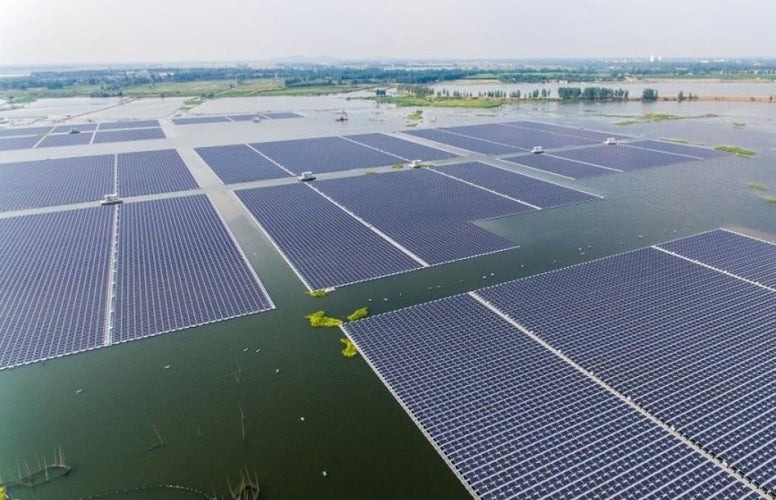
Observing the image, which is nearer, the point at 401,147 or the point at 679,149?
the point at 679,149

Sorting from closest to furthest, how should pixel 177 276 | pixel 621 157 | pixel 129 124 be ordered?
pixel 177 276, pixel 621 157, pixel 129 124

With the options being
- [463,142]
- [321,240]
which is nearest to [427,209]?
[321,240]

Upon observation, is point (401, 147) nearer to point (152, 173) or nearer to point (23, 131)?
point (152, 173)

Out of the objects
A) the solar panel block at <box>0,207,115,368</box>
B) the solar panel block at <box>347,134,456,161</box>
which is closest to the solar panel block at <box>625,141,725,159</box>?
the solar panel block at <box>347,134,456,161</box>

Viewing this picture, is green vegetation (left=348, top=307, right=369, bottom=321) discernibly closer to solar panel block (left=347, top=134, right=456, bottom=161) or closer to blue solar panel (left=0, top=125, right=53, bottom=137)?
solar panel block (left=347, top=134, right=456, bottom=161)

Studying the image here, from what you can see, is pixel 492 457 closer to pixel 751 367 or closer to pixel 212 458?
pixel 212 458

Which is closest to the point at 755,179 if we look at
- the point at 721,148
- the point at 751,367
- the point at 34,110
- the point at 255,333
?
the point at 721,148

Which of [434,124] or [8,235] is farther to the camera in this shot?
[434,124]
